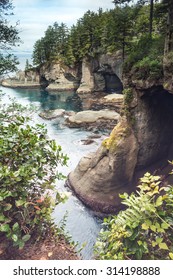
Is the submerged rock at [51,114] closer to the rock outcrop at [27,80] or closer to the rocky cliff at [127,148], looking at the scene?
the rocky cliff at [127,148]

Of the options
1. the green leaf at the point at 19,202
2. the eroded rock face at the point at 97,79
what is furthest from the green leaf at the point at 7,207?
the eroded rock face at the point at 97,79

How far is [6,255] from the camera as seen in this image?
386cm

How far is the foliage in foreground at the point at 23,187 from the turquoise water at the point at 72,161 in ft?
3.25

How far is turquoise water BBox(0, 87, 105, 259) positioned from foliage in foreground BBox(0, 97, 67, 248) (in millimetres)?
991

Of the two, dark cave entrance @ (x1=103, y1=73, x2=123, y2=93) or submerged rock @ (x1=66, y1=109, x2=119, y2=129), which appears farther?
dark cave entrance @ (x1=103, y1=73, x2=123, y2=93)

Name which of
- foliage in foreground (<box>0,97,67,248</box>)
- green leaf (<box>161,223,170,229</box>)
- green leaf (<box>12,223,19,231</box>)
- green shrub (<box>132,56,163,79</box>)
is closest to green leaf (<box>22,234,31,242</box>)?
foliage in foreground (<box>0,97,67,248</box>)

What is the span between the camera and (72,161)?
22.6 metres

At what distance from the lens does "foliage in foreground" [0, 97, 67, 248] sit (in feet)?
12.5

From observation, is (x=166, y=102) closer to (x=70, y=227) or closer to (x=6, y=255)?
(x=70, y=227)

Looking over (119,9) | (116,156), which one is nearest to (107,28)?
(119,9)

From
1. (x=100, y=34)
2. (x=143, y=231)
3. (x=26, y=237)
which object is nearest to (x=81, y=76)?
(x=100, y=34)

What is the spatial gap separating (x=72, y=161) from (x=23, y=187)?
1853cm

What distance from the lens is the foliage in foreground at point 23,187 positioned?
12.5 feet

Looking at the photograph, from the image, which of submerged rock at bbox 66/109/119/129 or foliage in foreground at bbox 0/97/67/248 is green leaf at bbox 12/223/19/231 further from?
submerged rock at bbox 66/109/119/129
